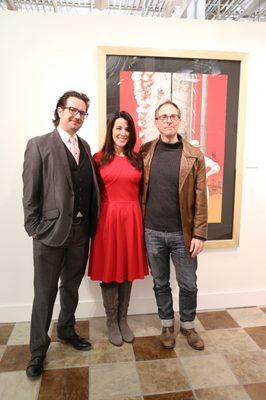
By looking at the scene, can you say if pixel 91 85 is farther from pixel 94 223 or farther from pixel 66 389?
pixel 66 389

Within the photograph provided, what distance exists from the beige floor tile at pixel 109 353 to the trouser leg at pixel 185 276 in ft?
1.42

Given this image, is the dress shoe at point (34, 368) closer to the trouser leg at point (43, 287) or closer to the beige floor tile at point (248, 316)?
the trouser leg at point (43, 287)

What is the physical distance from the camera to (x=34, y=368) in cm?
183

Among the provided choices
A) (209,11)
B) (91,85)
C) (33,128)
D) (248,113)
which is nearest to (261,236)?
A: (248,113)

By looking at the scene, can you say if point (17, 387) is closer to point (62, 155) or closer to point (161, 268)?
point (161, 268)

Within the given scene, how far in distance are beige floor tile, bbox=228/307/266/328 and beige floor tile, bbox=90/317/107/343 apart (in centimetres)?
104

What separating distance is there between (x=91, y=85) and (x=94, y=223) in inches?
39.7

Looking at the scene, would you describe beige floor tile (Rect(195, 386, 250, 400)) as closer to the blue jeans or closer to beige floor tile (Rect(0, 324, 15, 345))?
the blue jeans

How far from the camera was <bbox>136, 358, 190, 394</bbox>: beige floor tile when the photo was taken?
5.74 feet

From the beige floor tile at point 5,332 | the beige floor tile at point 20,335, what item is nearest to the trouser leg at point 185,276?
the beige floor tile at point 20,335

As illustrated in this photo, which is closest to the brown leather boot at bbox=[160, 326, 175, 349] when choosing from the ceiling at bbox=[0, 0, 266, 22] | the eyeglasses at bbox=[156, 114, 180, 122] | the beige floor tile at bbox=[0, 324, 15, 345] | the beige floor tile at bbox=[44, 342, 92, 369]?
the beige floor tile at bbox=[44, 342, 92, 369]

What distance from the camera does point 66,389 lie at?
5.68 feet

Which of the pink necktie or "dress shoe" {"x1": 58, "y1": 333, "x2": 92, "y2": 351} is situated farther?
"dress shoe" {"x1": 58, "y1": 333, "x2": 92, "y2": 351}

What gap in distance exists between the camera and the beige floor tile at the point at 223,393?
1683 millimetres
